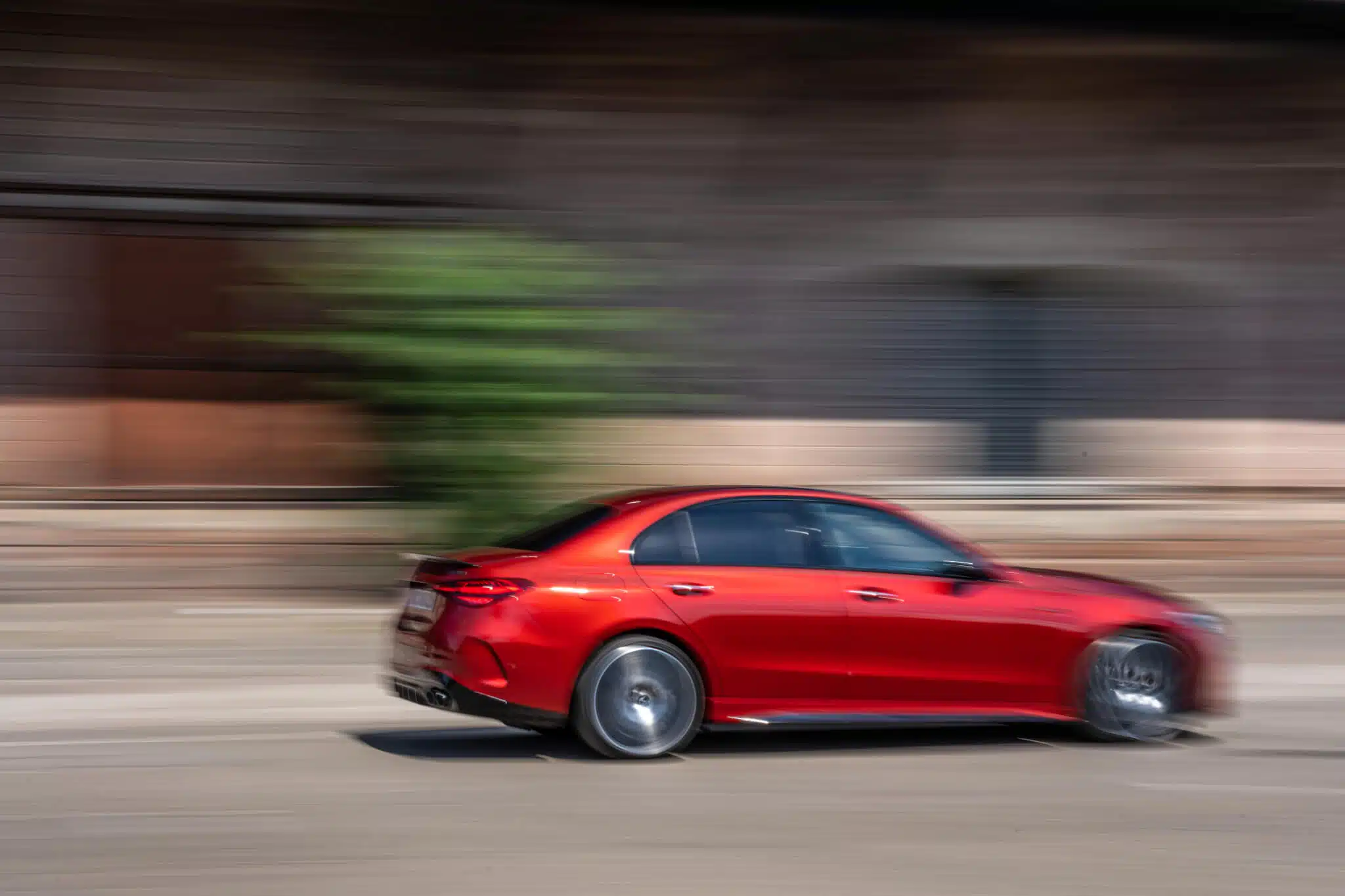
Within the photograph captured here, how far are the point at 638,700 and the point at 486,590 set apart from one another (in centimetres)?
89

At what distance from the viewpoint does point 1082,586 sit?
28.5 feet

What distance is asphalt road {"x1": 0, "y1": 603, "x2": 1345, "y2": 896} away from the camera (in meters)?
5.86

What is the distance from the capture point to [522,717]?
7773 mm

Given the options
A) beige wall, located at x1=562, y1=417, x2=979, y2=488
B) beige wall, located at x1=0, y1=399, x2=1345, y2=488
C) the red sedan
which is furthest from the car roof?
beige wall, located at x1=562, y1=417, x2=979, y2=488

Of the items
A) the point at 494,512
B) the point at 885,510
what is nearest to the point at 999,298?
the point at 494,512

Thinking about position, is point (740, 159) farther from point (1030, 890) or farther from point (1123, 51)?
point (1030, 890)

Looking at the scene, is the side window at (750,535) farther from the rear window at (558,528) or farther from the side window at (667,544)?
the rear window at (558,528)

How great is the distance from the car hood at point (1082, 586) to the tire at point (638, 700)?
182 cm

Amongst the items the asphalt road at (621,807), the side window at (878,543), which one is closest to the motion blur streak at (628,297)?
the asphalt road at (621,807)

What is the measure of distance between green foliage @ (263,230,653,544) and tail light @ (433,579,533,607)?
5.27 metres

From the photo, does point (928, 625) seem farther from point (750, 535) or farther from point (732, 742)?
point (732, 742)

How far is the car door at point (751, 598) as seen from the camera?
8008 millimetres

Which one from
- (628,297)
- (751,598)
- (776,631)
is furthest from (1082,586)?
(628,297)

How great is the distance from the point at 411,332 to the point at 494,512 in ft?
5.04
